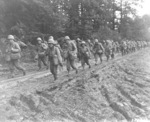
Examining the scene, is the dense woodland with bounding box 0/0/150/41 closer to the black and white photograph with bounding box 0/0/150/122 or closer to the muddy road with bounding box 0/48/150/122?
the black and white photograph with bounding box 0/0/150/122

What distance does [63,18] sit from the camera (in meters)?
21.5

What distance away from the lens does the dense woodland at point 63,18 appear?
1891 cm

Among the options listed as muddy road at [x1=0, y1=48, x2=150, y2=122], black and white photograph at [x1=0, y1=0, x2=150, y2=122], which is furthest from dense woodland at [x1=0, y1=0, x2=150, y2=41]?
muddy road at [x1=0, y1=48, x2=150, y2=122]

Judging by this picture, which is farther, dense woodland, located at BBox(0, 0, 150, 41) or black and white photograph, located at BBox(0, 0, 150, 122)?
dense woodland, located at BBox(0, 0, 150, 41)

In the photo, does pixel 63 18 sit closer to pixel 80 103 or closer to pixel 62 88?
pixel 62 88

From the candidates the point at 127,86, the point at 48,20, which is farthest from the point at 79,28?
the point at 127,86

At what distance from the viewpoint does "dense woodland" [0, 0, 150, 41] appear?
18.9 m

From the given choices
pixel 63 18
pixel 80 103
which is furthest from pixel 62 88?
pixel 63 18

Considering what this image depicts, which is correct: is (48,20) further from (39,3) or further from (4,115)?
(4,115)

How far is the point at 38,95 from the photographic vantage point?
7.01 meters

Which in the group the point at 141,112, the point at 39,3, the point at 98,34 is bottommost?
the point at 141,112

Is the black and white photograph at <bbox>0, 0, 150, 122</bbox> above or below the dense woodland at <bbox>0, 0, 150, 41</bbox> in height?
below

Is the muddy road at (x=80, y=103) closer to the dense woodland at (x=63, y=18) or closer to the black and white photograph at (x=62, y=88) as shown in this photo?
the black and white photograph at (x=62, y=88)

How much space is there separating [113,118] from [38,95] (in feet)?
8.92
